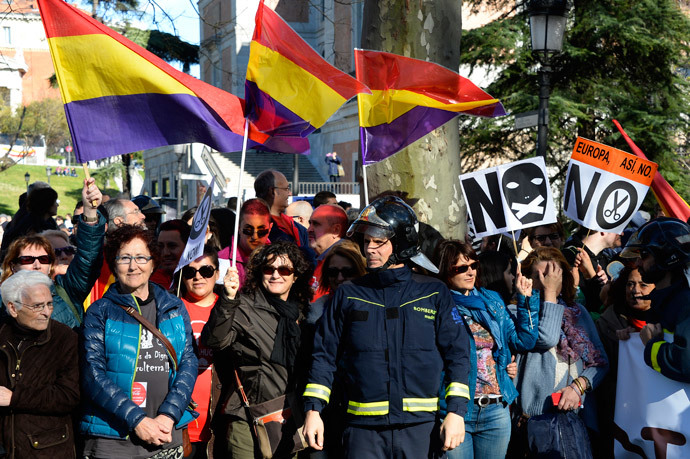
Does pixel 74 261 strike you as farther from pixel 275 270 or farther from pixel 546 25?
pixel 546 25

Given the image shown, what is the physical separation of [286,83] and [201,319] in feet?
5.64

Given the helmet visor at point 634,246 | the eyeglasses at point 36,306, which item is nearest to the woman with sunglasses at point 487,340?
the helmet visor at point 634,246

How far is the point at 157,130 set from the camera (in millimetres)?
5516

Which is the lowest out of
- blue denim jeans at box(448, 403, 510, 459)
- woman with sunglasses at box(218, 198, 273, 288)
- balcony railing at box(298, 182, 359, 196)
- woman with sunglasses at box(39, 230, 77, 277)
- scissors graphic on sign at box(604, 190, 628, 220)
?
blue denim jeans at box(448, 403, 510, 459)

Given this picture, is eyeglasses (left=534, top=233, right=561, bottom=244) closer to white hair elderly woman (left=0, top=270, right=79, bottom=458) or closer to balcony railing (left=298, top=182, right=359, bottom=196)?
white hair elderly woman (left=0, top=270, right=79, bottom=458)

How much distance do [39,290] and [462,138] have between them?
1687 cm

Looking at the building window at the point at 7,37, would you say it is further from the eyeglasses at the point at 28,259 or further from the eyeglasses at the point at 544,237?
the eyeglasses at the point at 28,259

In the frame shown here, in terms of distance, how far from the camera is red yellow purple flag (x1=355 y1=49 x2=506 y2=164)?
630 cm

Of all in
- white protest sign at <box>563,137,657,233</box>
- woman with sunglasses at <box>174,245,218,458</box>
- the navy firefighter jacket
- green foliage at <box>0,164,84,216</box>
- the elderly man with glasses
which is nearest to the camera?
the navy firefighter jacket

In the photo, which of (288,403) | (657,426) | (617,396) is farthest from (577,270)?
(288,403)

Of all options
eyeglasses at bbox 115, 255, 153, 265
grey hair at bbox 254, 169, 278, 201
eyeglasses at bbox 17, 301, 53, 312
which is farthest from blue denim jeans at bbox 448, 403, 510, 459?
grey hair at bbox 254, 169, 278, 201

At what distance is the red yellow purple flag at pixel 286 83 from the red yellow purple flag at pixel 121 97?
0.62 ft

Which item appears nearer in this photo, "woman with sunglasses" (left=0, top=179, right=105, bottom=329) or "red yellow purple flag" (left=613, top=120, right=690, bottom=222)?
"woman with sunglasses" (left=0, top=179, right=105, bottom=329)

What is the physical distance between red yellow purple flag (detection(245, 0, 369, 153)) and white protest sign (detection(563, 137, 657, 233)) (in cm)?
202
